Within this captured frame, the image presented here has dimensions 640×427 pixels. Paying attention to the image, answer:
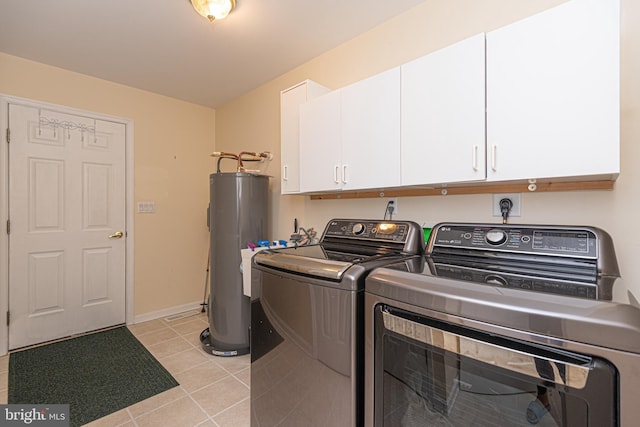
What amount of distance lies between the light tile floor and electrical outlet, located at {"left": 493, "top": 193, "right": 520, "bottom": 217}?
1795 mm

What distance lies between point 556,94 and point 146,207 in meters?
3.49

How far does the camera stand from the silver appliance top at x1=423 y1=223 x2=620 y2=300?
37.8 inches

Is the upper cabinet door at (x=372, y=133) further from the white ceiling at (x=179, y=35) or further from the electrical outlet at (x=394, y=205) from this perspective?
the white ceiling at (x=179, y=35)

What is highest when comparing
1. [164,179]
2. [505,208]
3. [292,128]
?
[292,128]

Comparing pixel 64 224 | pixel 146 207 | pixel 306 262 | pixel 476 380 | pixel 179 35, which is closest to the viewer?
pixel 476 380

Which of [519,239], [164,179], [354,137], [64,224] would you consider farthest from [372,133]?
[64,224]

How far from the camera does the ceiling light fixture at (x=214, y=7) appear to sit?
1706 millimetres

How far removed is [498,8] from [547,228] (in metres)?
1.15

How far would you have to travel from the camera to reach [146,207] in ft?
10.6

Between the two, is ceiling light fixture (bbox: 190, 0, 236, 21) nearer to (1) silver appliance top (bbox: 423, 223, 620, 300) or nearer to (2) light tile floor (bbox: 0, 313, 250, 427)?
(1) silver appliance top (bbox: 423, 223, 620, 300)

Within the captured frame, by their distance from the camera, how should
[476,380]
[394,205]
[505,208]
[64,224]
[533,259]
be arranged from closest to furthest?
[476,380] < [533,259] < [505,208] < [394,205] < [64,224]

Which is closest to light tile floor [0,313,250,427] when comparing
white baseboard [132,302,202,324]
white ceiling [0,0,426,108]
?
white baseboard [132,302,202,324]

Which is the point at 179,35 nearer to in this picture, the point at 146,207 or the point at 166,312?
the point at 146,207

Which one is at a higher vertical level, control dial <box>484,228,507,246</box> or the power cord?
the power cord
